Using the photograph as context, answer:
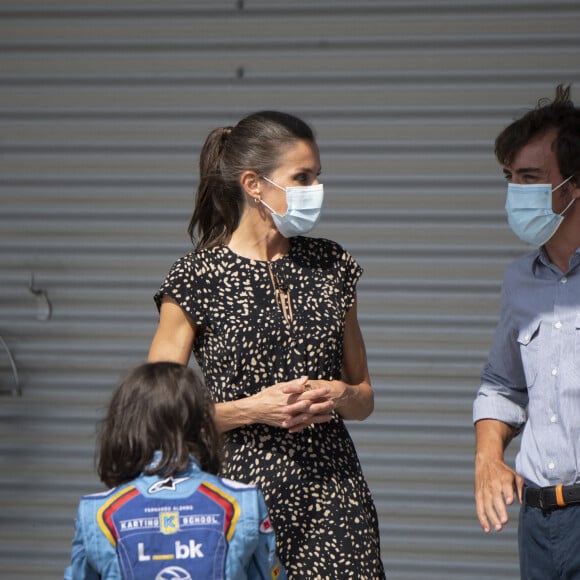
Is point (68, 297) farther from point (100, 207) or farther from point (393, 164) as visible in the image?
point (393, 164)

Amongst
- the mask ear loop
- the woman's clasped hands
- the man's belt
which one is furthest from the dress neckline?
the man's belt

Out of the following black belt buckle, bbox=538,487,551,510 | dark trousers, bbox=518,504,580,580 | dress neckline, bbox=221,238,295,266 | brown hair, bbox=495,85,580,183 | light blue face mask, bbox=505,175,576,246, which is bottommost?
dark trousers, bbox=518,504,580,580

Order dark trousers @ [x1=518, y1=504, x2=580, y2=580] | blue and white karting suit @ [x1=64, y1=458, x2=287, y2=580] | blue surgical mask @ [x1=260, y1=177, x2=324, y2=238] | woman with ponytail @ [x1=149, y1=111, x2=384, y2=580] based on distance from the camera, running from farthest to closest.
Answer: blue surgical mask @ [x1=260, y1=177, x2=324, y2=238] < woman with ponytail @ [x1=149, y1=111, x2=384, y2=580] < dark trousers @ [x1=518, y1=504, x2=580, y2=580] < blue and white karting suit @ [x1=64, y1=458, x2=287, y2=580]

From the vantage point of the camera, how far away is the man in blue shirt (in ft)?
11.3

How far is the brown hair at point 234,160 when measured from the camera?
12.4ft

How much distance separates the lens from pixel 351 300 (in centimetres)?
388

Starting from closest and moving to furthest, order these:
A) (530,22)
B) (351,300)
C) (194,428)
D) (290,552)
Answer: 1. (194,428)
2. (290,552)
3. (351,300)
4. (530,22)

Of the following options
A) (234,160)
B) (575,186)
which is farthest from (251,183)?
(575,186)

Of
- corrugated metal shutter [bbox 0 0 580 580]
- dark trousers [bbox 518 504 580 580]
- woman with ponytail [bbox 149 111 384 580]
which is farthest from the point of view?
corrugated metal shutter [bbox 0 0 580 580]

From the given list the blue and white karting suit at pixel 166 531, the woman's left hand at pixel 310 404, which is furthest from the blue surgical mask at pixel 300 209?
the blue and white karting suit at pixel 166 531

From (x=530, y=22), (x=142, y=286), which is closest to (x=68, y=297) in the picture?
(x=142, y=286)

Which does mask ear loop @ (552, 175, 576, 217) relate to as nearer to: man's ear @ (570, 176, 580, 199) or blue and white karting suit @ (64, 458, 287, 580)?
man's ear @ (570, 176, 580, 199)

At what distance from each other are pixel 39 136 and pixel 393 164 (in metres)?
1.77

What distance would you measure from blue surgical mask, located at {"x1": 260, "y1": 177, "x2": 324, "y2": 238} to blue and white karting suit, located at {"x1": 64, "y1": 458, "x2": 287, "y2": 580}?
938 mm
